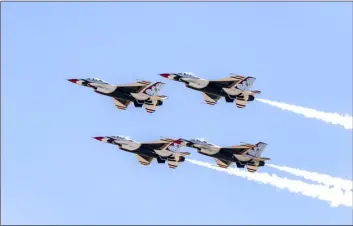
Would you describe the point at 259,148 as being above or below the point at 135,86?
below

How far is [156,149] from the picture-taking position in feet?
382

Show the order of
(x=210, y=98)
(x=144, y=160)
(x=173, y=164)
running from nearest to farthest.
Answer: (x=173, y=164) < (x=144, y=160) < (x=210, y=98)

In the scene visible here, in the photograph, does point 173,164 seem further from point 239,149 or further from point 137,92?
point 137,92

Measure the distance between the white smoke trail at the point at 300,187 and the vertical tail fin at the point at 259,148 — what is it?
5293 mm

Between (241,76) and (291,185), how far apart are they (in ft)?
61.2

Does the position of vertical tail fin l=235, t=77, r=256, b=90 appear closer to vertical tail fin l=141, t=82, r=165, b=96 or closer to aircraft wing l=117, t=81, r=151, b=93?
vertical tail fin l=141, t=82, r=165, b=96

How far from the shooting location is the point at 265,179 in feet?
392

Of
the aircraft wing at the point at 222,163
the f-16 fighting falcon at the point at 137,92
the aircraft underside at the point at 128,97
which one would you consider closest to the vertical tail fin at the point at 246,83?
the f-16 fighting falcon at the point at 137,92

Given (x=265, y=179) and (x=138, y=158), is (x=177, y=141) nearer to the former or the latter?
(x=138, y=158)

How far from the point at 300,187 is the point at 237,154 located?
10.8 metres

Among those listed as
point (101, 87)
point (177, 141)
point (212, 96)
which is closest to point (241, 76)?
point (212, 96)

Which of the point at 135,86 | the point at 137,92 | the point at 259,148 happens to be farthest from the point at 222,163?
the point at 135,86

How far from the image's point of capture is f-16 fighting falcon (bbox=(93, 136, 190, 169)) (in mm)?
114812

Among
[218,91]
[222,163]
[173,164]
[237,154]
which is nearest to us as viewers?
[173,164]
